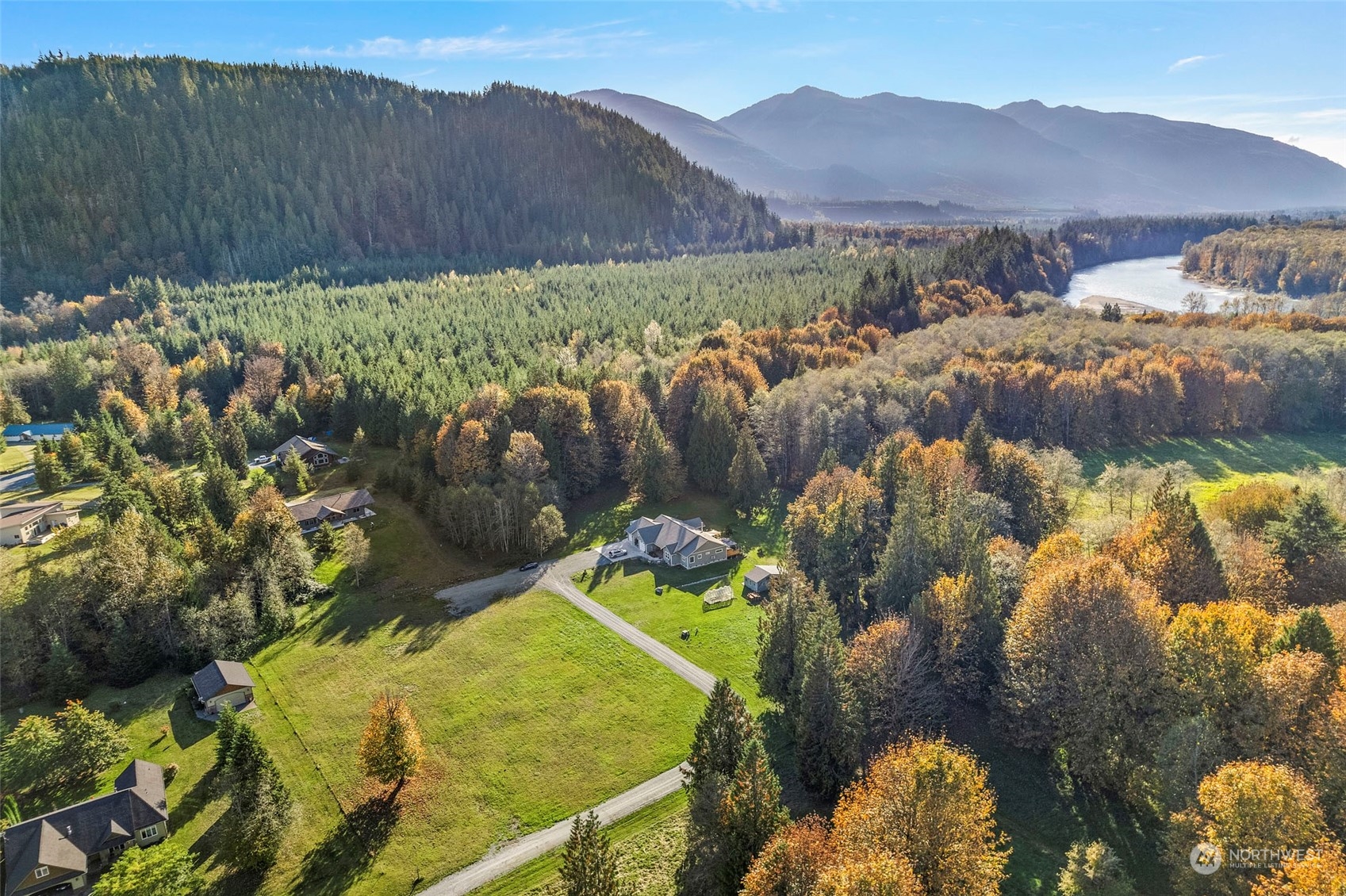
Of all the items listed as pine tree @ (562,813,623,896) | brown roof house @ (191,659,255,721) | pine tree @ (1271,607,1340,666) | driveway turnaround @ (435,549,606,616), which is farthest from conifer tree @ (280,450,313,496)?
pine tree @ (1271,607,1340,666)

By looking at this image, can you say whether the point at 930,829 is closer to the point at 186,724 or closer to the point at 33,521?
the point at 186,724

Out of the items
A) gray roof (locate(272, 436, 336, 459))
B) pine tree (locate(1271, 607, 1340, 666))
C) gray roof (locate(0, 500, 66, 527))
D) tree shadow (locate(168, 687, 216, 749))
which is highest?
pine tree (locate(1271, 607, 1340, 666))

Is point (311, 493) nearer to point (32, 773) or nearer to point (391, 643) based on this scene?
point (391, 643)

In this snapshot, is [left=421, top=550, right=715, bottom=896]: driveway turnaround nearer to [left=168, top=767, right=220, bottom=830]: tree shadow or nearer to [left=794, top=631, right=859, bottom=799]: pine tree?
[left=794, top=631, right=859, bottom=799]: pine tree

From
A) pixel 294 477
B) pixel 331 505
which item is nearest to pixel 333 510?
pixel 331 505

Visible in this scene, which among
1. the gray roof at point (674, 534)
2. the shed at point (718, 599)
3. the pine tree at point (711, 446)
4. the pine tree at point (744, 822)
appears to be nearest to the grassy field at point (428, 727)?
the shed at point (718, 599)

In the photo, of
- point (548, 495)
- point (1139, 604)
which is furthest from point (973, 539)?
point (548, 495)
